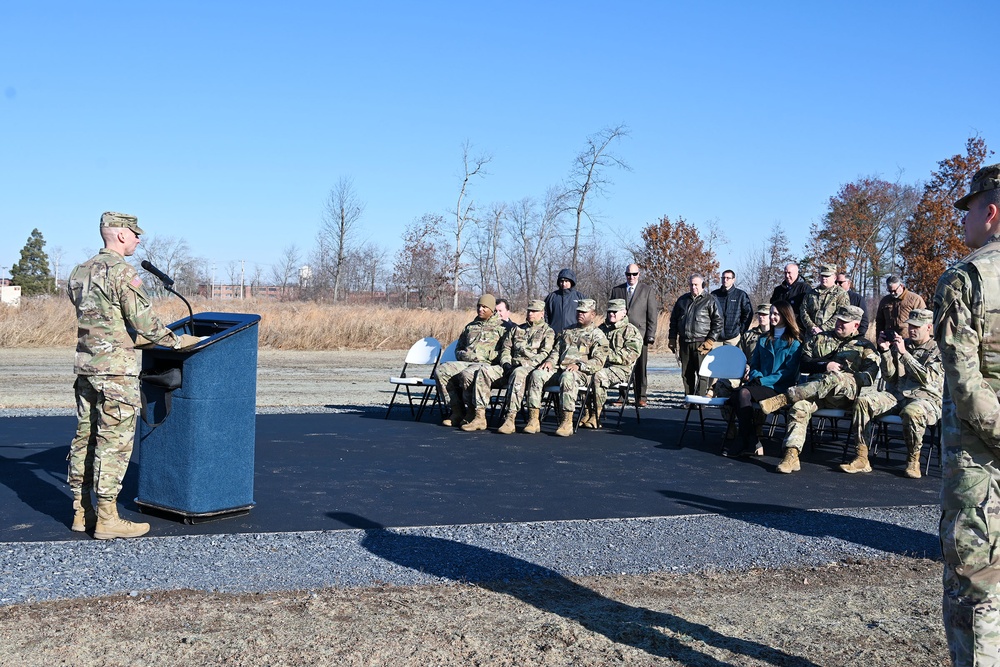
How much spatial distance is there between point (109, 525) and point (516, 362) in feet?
19.9

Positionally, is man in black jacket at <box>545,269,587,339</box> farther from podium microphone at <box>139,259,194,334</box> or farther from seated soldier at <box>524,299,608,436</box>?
podium microphone at <box>139,259,194,334</box>

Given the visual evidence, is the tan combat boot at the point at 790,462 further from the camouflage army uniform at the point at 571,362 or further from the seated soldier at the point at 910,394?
the camouflage army uniform at the point at 571,362

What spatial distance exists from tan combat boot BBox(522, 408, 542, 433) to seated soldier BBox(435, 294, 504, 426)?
853 mm

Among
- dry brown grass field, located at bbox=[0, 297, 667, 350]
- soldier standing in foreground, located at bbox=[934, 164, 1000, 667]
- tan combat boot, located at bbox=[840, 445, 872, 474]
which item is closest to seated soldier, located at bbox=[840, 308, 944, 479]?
tan combat boot, located at bbox=[840, 445, 872, 474]

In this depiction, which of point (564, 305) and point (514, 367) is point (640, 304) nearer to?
point (564, 305)

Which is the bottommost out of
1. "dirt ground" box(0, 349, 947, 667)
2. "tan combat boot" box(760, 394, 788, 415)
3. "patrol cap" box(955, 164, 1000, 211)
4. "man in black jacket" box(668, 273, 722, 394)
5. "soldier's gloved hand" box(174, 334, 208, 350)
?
"dirt ground" box(0, 349, 947, 667)

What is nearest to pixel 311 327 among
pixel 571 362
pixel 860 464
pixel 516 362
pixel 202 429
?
pixel 516 362

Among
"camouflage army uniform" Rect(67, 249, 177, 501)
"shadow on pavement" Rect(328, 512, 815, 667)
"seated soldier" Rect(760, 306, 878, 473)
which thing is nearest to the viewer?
"shadow on pavement" Rect(328, 512, 815, 667)

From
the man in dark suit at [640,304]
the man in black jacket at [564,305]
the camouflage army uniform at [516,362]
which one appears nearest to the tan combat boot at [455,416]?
the camouflage army uniform at [516,362]

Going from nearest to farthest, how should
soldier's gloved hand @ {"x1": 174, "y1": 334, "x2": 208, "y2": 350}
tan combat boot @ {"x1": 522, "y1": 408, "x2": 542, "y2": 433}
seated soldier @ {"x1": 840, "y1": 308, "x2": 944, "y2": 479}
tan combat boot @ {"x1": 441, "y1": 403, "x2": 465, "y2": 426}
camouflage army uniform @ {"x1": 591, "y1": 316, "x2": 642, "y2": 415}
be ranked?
soldier's gloved hand @ {"x1": 174, "y1": 334, "x2": 208, "y2": 350}, seated soldier @ {"x1": 840, "y1": 308, "x2": 944, "y2": 479}, tan combat boot @ {"x1": 522, "y1": 408, "x2": 542, "y2": 433}, camouflage army uniform @ {"x1": 591, "y1": 316, "x2": 642, "y2": 415}, tan combat boot @ {"x1": 441, "y1": 403, "x2": 465, "y2": 426}

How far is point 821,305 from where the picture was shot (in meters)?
11.0

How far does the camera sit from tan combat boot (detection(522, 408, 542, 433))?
10.5m

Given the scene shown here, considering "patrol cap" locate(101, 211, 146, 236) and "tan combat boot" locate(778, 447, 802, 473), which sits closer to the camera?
"patrol cap" locate(101, 211, 146, 236)

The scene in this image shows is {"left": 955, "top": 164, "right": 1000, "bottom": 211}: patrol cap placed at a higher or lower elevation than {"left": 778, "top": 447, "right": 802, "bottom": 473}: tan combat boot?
higher
